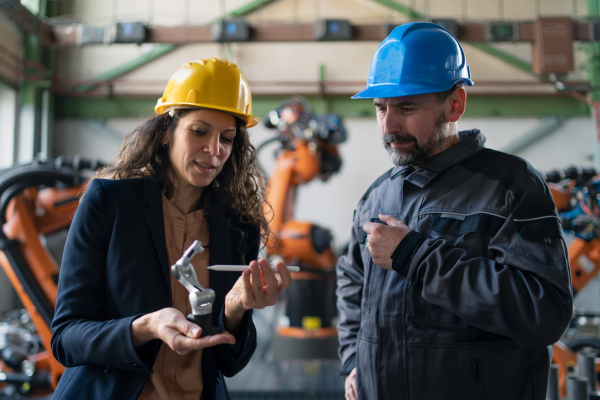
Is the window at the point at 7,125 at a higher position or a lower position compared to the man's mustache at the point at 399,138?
higher

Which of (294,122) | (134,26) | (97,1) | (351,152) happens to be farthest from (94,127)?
(294,122)

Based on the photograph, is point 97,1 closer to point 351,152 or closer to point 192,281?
point 351,152

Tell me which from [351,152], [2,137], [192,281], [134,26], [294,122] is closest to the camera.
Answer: [192,281]

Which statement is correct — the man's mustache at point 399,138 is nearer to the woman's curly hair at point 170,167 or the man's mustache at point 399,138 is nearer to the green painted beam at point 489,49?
the woman's curly hair at point 170,167

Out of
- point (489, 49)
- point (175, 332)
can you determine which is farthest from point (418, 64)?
point (489, 49)

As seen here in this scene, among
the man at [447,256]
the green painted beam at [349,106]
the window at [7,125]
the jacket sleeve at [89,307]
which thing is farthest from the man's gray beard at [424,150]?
the window at [7,125]

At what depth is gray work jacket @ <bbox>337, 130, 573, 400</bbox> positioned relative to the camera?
1.34 metres

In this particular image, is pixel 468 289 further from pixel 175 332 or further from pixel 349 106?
pixel 349 106

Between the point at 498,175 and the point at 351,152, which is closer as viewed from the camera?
the point at 498,175

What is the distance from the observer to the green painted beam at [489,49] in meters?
8.85

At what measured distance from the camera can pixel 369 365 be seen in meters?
1.60

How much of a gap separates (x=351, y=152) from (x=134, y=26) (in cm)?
419

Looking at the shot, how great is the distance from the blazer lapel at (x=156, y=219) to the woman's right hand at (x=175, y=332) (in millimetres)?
212

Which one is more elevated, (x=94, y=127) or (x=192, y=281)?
(x=94, y=127)
